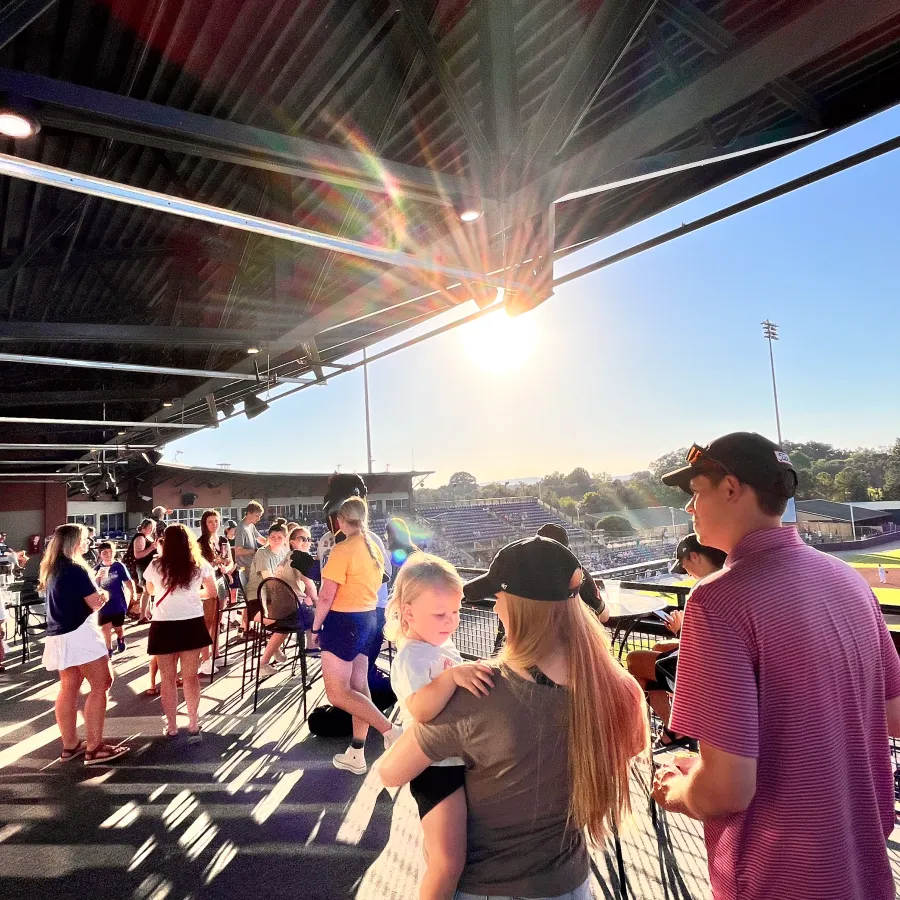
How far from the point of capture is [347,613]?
3.55 metres

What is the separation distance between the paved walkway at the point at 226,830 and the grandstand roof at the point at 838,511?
26593 mm

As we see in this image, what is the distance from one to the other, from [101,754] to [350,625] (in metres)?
2.04

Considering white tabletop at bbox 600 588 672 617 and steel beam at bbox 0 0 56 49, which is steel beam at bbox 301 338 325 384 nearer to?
steel beam at bbox 0 0 56 49

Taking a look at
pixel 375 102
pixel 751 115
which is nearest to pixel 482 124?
pixel 375 102

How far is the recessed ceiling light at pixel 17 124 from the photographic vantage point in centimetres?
193

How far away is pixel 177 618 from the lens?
407 cm

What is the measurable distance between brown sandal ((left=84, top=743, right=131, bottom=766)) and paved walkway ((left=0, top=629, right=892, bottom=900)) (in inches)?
3.9

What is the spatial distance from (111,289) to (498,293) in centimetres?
323

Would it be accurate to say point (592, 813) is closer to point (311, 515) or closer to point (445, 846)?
point (445, 846)

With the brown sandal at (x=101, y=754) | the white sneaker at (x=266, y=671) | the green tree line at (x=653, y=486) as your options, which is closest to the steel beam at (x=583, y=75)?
the brown sandal at (x=101, y=754)

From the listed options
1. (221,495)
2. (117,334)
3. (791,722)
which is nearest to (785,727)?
(791,722)

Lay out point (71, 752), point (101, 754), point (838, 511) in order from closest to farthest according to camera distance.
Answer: point (101, 754) → point (71, 752) → point (838, 511)

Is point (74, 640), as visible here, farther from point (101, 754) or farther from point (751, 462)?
point (751, 462)

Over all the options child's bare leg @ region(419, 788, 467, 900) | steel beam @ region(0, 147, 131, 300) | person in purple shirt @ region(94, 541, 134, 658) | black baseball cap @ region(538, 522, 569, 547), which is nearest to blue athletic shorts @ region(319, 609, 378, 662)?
black baseball cap @ region(538, 522, 569, 547)
